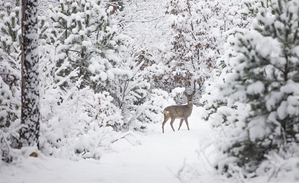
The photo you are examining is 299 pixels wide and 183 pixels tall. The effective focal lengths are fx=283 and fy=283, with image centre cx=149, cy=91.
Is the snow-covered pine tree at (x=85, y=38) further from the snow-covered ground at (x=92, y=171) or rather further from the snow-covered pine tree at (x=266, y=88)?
the snow-covered pine tree at (x=266, y=88)

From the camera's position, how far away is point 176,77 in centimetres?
2023

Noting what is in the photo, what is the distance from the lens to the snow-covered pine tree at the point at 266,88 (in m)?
3.12

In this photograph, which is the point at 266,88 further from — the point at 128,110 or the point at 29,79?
the point at 128,110

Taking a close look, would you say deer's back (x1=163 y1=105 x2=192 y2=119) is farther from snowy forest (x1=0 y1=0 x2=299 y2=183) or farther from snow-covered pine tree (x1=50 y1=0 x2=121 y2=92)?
snow-covered pine tree (x1=50 y1=0 x2=121 y2=92)

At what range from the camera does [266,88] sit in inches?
127

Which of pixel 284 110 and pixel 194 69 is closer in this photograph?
pixel 284 110

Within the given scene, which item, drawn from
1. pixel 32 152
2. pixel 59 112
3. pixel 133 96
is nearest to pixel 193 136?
pixel 133 96

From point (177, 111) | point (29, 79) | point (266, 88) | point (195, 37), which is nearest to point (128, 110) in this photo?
point (177, 111)

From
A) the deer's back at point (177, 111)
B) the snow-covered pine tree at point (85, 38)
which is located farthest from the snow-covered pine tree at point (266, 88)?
the deer's back at point (177, 111)

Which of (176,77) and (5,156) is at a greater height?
(5,156)

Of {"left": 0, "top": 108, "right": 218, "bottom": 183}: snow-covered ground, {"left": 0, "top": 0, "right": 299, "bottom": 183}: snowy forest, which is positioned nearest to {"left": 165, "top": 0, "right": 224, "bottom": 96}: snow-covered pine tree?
{"left": 0, "top": 0, "right": 299, "bottom": 183}: snowy forest

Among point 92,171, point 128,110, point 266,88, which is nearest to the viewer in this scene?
point 266,88

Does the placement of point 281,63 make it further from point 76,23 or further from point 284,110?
point 76,23

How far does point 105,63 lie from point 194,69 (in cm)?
1166
